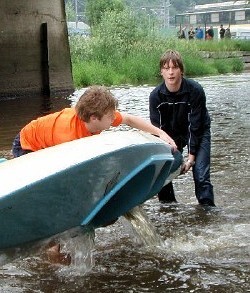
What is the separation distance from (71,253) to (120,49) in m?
26.5

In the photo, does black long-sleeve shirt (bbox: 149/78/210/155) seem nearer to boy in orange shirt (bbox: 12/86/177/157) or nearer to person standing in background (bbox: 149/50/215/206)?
person standing in background (bbox: 149/50/215/206)

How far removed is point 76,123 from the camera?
551 cm

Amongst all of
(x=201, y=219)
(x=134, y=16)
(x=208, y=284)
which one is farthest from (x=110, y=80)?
(x=208, y=284)

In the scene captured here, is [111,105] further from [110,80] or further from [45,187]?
[110,80]

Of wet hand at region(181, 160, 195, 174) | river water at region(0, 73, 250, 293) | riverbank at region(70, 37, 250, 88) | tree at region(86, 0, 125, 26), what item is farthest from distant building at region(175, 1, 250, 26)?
wet hand at region(181, 160, 195, 174)

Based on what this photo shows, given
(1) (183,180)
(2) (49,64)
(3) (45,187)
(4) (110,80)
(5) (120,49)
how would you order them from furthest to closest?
(5) (120,49) < (4) (110,80) < (2) (49,64) < (1) (183,180) < (3) (45,187)

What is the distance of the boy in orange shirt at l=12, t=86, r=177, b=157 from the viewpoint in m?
5.29

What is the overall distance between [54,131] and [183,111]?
5.68 ft

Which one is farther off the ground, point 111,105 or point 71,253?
point 111,105

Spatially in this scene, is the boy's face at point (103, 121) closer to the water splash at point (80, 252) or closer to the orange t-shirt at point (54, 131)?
the orange t-shirt at point (54, 131)

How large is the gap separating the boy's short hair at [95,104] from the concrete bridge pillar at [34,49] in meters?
16.3

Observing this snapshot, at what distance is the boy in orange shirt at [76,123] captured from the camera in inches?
208

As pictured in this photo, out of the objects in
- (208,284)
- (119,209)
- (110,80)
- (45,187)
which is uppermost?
(45,187)

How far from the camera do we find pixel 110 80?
2730 cm
